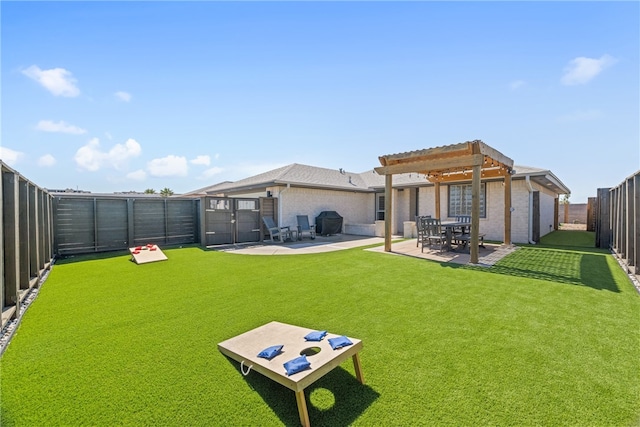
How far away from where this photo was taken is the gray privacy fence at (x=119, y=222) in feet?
31.1

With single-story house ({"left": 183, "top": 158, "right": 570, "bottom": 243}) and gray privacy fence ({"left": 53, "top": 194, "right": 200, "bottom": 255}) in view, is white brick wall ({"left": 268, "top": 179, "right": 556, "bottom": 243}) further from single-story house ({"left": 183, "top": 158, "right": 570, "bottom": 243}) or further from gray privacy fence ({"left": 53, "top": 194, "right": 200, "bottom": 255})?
gray privacy fence ({"left": 53, "top": 194, "right": 200, "bottom": 255})

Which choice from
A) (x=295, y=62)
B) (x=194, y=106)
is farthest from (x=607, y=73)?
(x=194, y=106)

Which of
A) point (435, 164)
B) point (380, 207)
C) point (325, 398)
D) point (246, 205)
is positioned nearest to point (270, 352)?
point (325, 398)

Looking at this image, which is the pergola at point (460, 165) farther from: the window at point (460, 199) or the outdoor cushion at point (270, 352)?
the outdoor cushion at point (270, 352)

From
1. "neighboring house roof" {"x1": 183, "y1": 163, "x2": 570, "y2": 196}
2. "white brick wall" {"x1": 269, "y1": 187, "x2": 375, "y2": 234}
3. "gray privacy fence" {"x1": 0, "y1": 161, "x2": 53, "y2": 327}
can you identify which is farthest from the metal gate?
"gray privacy fence" {"x1": 0, "y1": 161, "x2": 53, "y2": 327}

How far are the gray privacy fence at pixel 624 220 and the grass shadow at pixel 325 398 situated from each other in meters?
7.04

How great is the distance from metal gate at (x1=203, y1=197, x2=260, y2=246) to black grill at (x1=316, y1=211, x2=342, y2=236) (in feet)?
11.8

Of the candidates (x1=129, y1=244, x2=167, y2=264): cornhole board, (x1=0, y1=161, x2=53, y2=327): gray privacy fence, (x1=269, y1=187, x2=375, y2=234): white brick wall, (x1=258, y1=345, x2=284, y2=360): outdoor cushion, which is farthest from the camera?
(x1=269, y1=187, x2=375, y2=234): white brick wall

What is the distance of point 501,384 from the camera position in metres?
2.44

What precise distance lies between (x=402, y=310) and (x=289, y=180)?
10532mm

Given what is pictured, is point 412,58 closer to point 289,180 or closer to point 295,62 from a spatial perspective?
point 295,62

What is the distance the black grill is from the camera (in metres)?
15.1

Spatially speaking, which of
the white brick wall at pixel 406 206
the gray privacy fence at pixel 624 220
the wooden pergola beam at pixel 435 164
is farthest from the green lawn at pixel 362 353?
the white brick wall at pixel 406 206

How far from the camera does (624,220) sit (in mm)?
7227
